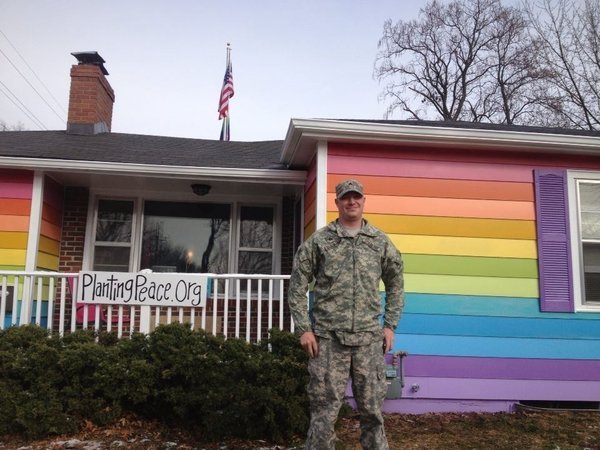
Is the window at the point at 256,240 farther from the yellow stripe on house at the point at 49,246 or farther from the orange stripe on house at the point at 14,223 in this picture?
the orange stripe on house at the point at 14,223

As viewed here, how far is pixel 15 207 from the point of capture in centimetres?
550

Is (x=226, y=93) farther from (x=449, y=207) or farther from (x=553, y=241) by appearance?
(x=553, y=241)

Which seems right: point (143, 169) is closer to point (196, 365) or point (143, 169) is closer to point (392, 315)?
point (196, 365)

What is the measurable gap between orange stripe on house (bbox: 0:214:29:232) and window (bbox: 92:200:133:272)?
1065mm

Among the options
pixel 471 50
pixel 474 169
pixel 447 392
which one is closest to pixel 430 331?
pixel 447 392

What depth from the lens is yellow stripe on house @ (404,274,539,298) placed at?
15.9 feet

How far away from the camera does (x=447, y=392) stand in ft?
15.6

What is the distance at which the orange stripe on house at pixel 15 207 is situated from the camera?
5484mm

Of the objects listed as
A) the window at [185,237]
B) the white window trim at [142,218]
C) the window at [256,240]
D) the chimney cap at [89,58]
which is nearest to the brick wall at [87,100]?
the chimney cap at [89,58]

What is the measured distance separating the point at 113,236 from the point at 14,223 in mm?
1303

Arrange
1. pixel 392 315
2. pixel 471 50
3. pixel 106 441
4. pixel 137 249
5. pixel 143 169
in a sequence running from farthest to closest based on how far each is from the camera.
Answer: pixel 471 50 → pixel 137 249 → pixel 143 169 → pixel 106 441 → pixel 392 315

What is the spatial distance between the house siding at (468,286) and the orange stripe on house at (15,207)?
11.3 feet

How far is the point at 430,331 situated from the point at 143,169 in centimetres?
357

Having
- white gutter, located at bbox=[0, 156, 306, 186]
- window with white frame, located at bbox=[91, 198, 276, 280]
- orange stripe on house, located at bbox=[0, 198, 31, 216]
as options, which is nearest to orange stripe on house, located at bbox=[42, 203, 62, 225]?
orange stripe on house, located at bbox=[0, 198, 31, 216]
